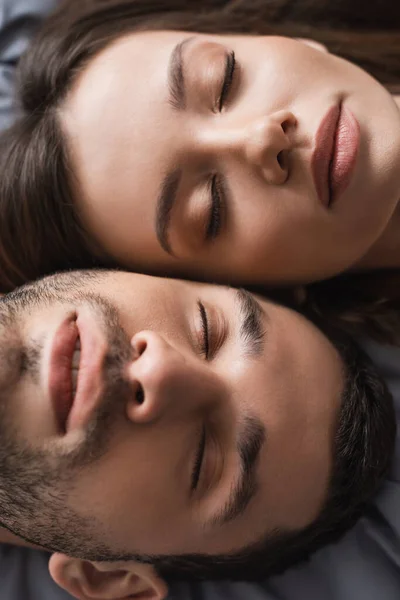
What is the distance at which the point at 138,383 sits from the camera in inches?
37.0

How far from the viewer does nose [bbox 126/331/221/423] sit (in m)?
0.92

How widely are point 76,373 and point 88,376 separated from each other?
0.03m

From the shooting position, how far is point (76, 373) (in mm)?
946

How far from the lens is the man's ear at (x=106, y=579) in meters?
1.07

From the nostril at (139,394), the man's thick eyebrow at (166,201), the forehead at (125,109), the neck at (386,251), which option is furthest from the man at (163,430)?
the neck at (386,251)

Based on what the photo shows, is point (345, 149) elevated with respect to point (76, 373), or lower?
elevated

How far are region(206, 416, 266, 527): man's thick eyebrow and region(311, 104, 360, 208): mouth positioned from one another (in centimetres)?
45

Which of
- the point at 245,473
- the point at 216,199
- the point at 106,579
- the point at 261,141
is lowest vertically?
the point at 106,579

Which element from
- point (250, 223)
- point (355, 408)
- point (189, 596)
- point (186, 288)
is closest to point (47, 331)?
point (186, 288)

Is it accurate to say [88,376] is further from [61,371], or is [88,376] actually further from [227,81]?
[227,81]

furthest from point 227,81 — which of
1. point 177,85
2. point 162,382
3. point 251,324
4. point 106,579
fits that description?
point 106,579

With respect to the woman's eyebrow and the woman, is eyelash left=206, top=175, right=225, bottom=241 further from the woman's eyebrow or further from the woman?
the woman's eyebrow

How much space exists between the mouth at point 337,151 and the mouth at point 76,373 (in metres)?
0.51

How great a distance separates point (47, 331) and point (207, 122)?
497 mm
